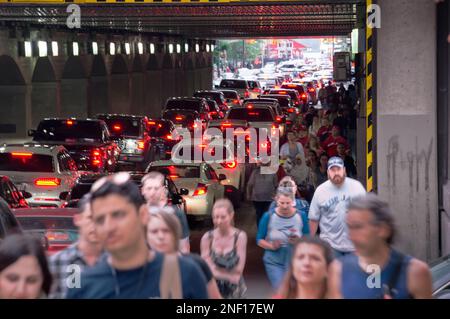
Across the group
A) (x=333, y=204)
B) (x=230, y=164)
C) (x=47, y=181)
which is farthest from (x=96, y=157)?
(x=333, y=204)

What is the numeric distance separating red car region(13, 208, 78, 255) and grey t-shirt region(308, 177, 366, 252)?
254 centimetres

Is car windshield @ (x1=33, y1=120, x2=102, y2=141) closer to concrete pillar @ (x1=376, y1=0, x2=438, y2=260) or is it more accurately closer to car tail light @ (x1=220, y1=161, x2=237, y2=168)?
car tail light @ (x1=220, y1=161, x2=237, y2=168)

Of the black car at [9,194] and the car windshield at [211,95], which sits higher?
the car windshield at [211,95]

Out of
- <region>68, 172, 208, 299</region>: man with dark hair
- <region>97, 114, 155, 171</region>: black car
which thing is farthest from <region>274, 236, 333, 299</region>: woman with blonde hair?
<region>97, 114, 155, 171</region>: black car

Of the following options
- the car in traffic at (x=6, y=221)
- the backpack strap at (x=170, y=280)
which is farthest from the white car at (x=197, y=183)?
the backpack strap at (x=170, y=280)

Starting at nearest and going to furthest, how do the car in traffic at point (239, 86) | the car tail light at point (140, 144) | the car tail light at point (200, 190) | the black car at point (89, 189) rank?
the black car at point (89, 189) → the car tail light at point (200, 190) → the car tail light at point (140, 144) → the car in traffic at point (239, 86)

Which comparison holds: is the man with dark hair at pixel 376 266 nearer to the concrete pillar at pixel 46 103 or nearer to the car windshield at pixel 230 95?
the concrete pillar at pixel 46 103

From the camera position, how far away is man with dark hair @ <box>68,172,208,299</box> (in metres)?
5.92

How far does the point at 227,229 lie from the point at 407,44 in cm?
642

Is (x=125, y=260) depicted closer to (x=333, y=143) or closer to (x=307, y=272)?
(x=307, y=272)

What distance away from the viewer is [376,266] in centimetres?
672

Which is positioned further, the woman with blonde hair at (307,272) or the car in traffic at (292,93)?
the car in traffic at (292,93)

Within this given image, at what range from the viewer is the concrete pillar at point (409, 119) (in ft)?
50.9

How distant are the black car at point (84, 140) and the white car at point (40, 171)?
4350mm
